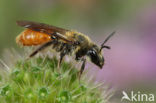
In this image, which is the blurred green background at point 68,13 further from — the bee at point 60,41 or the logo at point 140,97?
the bee at point 60,41

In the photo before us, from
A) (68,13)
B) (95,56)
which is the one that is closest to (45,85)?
(95,56)

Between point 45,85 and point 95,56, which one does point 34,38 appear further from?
point 95,56

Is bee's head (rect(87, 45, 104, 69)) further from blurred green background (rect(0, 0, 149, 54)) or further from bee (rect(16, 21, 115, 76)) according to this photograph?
blurred green background (rect(0, 0, 149, 54))

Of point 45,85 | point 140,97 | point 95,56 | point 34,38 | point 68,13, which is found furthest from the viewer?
point 68,13

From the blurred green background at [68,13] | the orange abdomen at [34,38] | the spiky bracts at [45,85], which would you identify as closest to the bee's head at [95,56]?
the spiky bracts at [45,85]

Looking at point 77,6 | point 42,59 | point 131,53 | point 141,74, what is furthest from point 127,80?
point 42,59

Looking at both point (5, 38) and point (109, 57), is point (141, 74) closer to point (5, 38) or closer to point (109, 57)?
point (109, 57)
